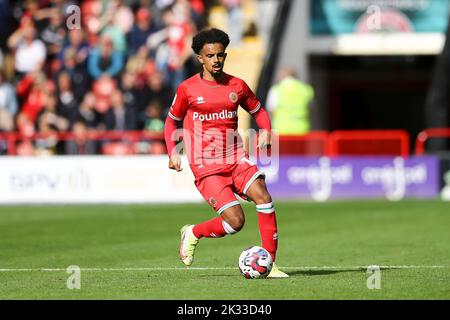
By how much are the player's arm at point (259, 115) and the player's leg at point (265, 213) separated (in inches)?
14.2

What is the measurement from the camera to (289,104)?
83.1 ft

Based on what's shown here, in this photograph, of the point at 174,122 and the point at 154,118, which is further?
the point at 154,118

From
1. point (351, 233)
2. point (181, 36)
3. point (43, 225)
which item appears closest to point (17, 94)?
point (181, 36)

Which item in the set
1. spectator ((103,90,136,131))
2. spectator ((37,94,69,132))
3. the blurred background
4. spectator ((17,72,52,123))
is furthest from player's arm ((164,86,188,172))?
spectator ((17,72,52,123))

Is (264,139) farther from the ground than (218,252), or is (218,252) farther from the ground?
(264,139)

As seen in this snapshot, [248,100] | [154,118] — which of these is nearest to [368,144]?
[154,118]

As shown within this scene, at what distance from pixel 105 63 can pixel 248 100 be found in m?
15.5

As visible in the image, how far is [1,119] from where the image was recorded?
2784 centimetres

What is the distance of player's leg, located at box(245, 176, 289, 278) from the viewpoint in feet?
39.2

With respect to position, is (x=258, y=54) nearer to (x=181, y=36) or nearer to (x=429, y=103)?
(x=181, y=36)

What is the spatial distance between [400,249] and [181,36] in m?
12.5

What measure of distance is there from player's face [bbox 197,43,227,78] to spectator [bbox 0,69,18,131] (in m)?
16.2

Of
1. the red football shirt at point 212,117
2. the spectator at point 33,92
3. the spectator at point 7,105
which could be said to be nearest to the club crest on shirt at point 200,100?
the red football shirt at point 212,117

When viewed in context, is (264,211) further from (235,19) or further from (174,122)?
(235,19)
